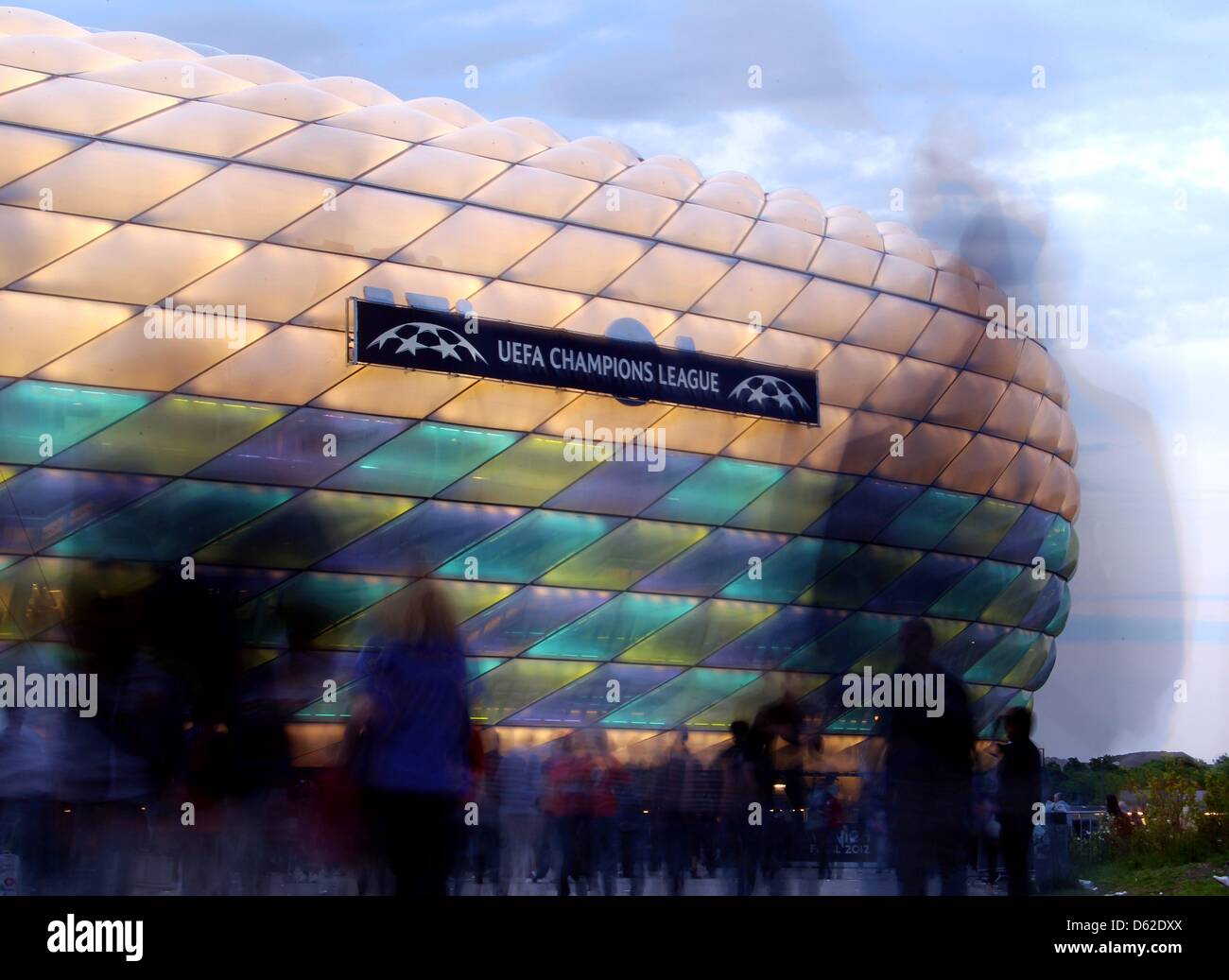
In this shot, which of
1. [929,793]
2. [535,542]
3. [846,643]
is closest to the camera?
[929,793]

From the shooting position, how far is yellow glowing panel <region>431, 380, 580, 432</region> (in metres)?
7.23

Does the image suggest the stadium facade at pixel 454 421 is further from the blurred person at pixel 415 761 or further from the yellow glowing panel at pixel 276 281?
the blurred person at pixel 415 761

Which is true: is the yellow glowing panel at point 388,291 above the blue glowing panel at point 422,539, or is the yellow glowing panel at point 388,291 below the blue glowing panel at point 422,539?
above

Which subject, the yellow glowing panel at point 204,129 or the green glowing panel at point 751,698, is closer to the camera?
the green glowing panel at point 751,698

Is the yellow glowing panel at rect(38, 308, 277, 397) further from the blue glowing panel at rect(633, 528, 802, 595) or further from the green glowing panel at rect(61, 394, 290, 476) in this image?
the blue glowing panel at rect(633, 528, 802, 595)

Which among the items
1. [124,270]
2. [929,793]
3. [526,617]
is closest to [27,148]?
[124,270]

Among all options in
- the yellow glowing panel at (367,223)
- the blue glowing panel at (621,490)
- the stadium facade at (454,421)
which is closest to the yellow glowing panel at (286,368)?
the stadium facade at (454,421)

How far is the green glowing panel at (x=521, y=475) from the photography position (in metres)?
7.44

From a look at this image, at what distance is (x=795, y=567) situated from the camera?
6547 mm

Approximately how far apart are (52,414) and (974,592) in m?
5.06

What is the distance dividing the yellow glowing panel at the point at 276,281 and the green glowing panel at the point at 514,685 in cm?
232

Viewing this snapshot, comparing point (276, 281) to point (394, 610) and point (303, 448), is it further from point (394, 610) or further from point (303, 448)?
point (394, 610)

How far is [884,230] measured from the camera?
27.7ft
